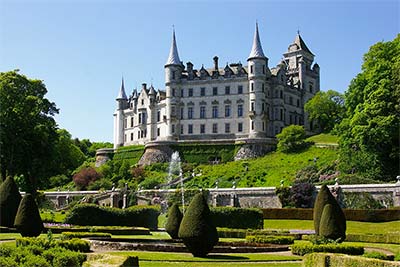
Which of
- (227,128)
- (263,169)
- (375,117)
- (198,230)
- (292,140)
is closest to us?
(198,230)

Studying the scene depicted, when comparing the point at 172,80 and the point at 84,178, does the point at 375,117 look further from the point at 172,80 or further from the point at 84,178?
the point at 172,80

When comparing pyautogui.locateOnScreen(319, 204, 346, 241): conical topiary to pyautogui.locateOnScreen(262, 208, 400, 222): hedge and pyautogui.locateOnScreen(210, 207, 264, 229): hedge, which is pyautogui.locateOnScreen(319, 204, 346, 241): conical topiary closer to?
pyautogui.locateOnScreen(210, 207, 264, 229): hedge

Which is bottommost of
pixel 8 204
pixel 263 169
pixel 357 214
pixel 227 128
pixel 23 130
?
pixel 357 214

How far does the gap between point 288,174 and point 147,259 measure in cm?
4114

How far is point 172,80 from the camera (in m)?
80.2

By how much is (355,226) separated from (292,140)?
114ft

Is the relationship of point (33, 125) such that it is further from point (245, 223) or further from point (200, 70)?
point (200, 70)

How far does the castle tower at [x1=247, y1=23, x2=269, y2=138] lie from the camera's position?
248ft

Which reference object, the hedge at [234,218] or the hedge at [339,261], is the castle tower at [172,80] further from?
the hedge at [339,261]

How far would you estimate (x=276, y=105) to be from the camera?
3103 inches

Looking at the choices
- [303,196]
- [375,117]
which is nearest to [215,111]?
[303,196]

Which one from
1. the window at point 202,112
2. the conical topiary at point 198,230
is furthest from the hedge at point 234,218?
the window at point 202,112

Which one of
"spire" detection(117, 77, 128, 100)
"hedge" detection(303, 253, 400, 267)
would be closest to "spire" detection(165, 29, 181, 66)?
"spire" detection(117, 77, 128, 100)

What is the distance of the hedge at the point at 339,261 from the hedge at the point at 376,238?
12.4 m
